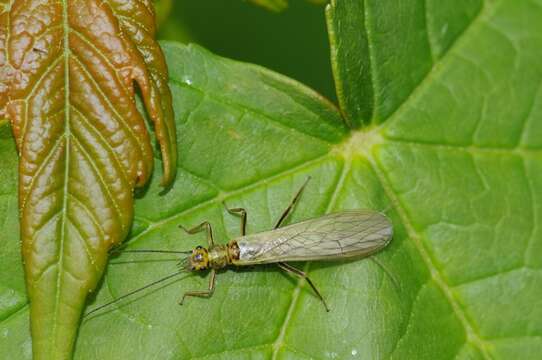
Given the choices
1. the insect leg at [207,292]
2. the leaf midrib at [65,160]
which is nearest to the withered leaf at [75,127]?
the leaf midrib at [65,160]

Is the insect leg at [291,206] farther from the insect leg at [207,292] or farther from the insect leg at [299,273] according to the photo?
the insect leg at [207,292]

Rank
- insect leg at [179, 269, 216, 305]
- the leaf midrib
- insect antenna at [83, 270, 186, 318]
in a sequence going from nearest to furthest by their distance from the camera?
the leaf midrib
insect antenna at [83, 270, 186, 318]
insect leg at [179, 269, 216, 305]

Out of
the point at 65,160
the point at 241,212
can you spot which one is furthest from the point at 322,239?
the point at 65,160

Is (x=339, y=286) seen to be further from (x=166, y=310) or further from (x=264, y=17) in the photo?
(x=264, y=17)

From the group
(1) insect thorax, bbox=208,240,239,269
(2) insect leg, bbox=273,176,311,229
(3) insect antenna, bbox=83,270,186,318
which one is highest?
(2) insect leg, bbox=273,176,311,229

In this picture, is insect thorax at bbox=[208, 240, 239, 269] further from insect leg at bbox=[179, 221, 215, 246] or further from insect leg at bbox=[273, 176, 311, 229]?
insect leg at bbox=[273, 176, 311, 229]

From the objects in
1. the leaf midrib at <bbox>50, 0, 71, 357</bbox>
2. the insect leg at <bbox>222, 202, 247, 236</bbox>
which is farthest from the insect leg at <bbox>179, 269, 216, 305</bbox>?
the leaf midrib at <bbox>50, 0, 71, 357</bbox>
